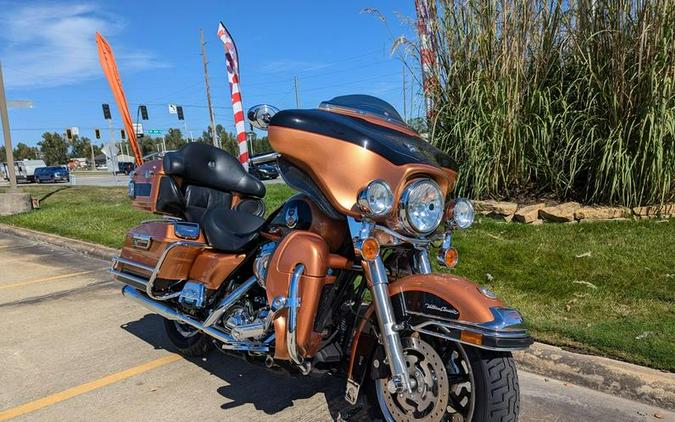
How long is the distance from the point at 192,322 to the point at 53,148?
348ft

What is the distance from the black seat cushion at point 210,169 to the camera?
3.87 metres

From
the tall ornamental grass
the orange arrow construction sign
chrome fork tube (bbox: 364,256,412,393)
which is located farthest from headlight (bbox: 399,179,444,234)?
the orange arrow construction sign

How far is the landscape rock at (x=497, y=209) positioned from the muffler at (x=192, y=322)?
4578mm

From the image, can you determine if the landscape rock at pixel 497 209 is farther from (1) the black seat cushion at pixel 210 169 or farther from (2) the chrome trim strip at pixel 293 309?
(2) the chrome trim strip at pixel 293 309

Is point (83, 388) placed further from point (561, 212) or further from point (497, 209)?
point (561, 212)

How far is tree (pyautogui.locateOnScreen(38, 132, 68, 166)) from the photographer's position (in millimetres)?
96312

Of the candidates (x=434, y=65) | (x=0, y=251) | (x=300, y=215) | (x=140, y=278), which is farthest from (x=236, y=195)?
(x=0, y=251)

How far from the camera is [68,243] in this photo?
9.21 metres

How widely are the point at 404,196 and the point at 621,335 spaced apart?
7.44 feet

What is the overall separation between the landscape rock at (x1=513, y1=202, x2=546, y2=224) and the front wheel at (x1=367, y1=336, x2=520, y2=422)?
185 inches

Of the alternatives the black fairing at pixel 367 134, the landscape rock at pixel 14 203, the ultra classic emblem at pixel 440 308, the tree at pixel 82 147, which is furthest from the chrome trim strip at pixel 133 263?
the tree at pixel 82 147

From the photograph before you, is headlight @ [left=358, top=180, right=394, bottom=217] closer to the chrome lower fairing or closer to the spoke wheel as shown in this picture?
the chrome lower fairing

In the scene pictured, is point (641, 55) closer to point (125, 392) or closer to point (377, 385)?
point (377, 385)

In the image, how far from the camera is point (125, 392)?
12.0 ft
